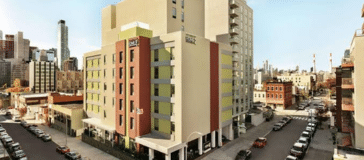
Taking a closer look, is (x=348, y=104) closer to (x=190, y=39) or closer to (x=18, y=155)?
(x=190, y=39)

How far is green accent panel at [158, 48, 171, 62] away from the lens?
30.6 meters

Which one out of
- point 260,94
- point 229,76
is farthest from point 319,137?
point 260,94

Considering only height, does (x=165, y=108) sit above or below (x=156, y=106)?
below

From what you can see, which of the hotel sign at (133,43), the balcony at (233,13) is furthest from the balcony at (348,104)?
the hotel sign at (133,43)

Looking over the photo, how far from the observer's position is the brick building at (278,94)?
72.7 meters

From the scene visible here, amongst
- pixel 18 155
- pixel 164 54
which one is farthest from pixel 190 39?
pixel 18 155

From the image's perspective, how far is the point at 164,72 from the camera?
31.1 meters

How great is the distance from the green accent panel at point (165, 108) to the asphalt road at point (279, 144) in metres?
17.0

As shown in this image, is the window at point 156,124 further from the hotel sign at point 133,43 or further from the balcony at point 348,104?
the balcony at point 348,104

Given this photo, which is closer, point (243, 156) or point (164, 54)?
point (243, 156)

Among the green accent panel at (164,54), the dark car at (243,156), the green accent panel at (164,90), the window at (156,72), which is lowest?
the dark car at (243,156)

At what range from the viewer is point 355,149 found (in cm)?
2491

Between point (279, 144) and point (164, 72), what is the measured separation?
2858cm

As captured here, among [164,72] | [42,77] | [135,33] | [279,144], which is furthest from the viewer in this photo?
[42,77]
